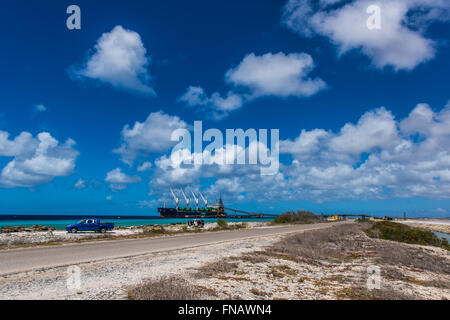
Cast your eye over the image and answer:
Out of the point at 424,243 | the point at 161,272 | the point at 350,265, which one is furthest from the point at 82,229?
the point at 424,243

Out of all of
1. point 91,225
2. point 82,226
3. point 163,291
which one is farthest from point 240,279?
point 82,226

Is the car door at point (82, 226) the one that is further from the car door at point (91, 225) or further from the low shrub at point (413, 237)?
the low shrub at point (413, 237)

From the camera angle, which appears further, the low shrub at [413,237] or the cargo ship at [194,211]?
the cargo ship at [194,211]

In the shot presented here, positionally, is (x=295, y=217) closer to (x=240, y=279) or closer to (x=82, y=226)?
(x=82, y=226)

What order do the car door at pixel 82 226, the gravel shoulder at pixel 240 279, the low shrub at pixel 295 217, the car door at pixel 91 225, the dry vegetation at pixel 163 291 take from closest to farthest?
the dry vegetation at pixel 163 291 < the gravel shoulder at pixel 240 279 < the car door at pixel 82 226 < the car door at pixel 91 225 < the low shrub at pixel 295 217

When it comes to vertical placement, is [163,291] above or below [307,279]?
above

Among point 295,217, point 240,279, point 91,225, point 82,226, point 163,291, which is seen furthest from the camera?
point 295,217

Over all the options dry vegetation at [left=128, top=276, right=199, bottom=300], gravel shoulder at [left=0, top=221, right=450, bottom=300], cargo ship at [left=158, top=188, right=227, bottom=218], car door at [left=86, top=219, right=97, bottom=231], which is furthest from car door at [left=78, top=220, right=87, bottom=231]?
cargo ship at [left=158, top=188, right=227, bottom=218]

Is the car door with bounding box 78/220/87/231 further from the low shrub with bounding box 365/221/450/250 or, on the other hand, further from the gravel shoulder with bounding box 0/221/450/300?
the low shrub with bounding box 365/221/450/250

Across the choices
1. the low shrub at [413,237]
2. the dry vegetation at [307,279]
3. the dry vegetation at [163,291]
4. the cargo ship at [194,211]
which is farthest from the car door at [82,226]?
the cargo ship at [194,211]

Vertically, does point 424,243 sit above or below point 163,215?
above
